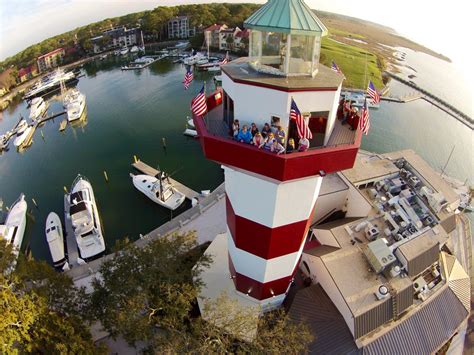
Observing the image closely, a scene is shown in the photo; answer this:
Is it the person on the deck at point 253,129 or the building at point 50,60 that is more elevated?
the person on the deck at point 253,129

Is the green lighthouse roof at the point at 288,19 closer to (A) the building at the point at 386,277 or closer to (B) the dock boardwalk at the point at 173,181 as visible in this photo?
(A) the building at the point at 386,277

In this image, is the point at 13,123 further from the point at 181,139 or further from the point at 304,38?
the point at 304,38

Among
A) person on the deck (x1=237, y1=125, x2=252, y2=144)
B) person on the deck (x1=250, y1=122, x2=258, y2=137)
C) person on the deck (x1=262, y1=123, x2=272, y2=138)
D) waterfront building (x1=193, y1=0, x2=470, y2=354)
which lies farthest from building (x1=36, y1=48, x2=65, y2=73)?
person on the deck (x1=262, y1=123, x2=272, y2=138)

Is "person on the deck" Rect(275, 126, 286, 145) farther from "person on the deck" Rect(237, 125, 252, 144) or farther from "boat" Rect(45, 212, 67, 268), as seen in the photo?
"boat" Rect(45, 212, 67, 268)

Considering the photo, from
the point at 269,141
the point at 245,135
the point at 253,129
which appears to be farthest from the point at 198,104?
the point at 269,141

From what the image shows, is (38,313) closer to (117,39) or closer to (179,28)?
(117,39)

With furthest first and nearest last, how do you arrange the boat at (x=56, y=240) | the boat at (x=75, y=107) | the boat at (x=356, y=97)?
the boat at (x=356, y=97)
the boat at (x=75, y=107)
the boat at (x=56, y=240)

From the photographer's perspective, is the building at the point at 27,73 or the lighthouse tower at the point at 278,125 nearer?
the lighthouse tower at the point at 278,125

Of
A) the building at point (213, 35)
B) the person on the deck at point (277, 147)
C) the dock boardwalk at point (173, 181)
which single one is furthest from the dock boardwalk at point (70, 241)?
the building at point (213, 35)
